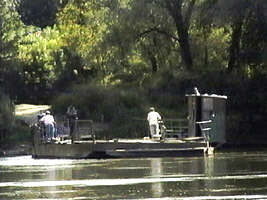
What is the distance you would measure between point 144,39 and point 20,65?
11629mm

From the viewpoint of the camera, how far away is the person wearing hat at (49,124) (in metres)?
52.6

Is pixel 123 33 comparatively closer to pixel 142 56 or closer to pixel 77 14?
pixel 142 56

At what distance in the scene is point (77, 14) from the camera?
81.9 metres

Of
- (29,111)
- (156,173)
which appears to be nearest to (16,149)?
(29,111)

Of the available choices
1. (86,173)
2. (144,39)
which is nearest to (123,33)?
(144,39)

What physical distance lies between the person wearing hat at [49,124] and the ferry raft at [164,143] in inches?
20.5

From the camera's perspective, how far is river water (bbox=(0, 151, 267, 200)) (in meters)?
29.3

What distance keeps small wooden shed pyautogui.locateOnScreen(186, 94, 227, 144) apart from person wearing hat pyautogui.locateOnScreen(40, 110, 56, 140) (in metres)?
7.01

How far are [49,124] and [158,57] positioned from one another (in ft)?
71.9

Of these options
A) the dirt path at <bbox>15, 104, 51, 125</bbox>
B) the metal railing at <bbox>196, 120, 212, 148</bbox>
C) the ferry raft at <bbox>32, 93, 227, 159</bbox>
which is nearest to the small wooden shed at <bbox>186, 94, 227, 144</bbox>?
the ferry raft at <bbox>32, 93, 227, 159</bbox>

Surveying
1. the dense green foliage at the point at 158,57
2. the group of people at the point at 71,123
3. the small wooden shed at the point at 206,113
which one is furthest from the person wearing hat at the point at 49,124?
the dense green foliage at the point at 158,57

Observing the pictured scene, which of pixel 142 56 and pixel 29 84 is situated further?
pixel 29 84

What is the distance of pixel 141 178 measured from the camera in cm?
3531

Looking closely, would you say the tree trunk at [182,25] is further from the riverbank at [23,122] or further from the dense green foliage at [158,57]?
the riverbank at [23,122]
